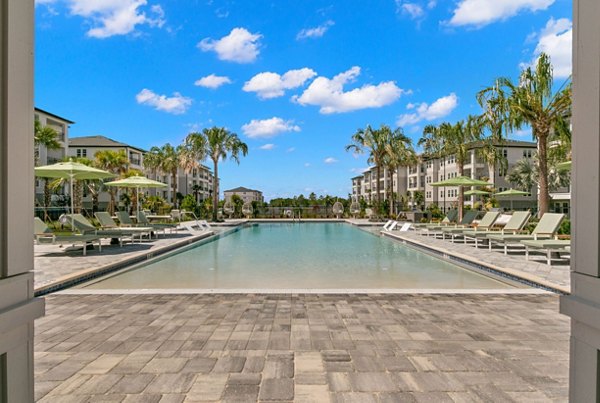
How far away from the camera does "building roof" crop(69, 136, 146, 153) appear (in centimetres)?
5134

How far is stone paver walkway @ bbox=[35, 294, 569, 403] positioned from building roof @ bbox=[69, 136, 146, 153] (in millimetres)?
53645

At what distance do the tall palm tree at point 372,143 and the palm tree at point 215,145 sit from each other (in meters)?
9.51

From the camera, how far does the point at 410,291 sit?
586cm

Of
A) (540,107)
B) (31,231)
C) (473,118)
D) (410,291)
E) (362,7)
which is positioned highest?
(362,7)

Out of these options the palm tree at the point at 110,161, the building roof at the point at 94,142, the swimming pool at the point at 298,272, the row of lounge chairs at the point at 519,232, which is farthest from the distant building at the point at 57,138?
the row of lounge chairs at the point at 519,232

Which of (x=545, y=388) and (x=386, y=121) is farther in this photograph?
(x=386, y=121)

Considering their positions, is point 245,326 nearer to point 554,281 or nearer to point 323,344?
point 323,344

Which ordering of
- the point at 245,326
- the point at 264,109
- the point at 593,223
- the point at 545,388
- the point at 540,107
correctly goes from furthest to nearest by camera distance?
the point at 264,109 < the point at 540,107 < the point at 245,326 < the point at 545,388 < the point at 593,223

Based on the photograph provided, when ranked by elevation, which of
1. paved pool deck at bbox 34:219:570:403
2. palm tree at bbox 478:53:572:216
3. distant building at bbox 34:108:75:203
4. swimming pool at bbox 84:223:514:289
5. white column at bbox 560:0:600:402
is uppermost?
distant building at bbox 34:108:75:203

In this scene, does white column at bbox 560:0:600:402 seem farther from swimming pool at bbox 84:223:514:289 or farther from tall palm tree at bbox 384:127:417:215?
tall palm tree at bbox 384:127:417:215

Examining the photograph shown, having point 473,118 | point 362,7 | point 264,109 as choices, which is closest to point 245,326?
point 362,7

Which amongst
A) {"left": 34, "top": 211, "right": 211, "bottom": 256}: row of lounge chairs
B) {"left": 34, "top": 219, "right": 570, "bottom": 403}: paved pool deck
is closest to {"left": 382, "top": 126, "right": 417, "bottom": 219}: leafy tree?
{"left": 34, "top": 211, "right": 211, "bottom": 256}: row of lounge chairs

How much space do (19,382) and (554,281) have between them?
24.0 feet

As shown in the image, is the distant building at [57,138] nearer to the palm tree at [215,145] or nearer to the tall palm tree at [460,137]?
the palm tree at [215,145]
